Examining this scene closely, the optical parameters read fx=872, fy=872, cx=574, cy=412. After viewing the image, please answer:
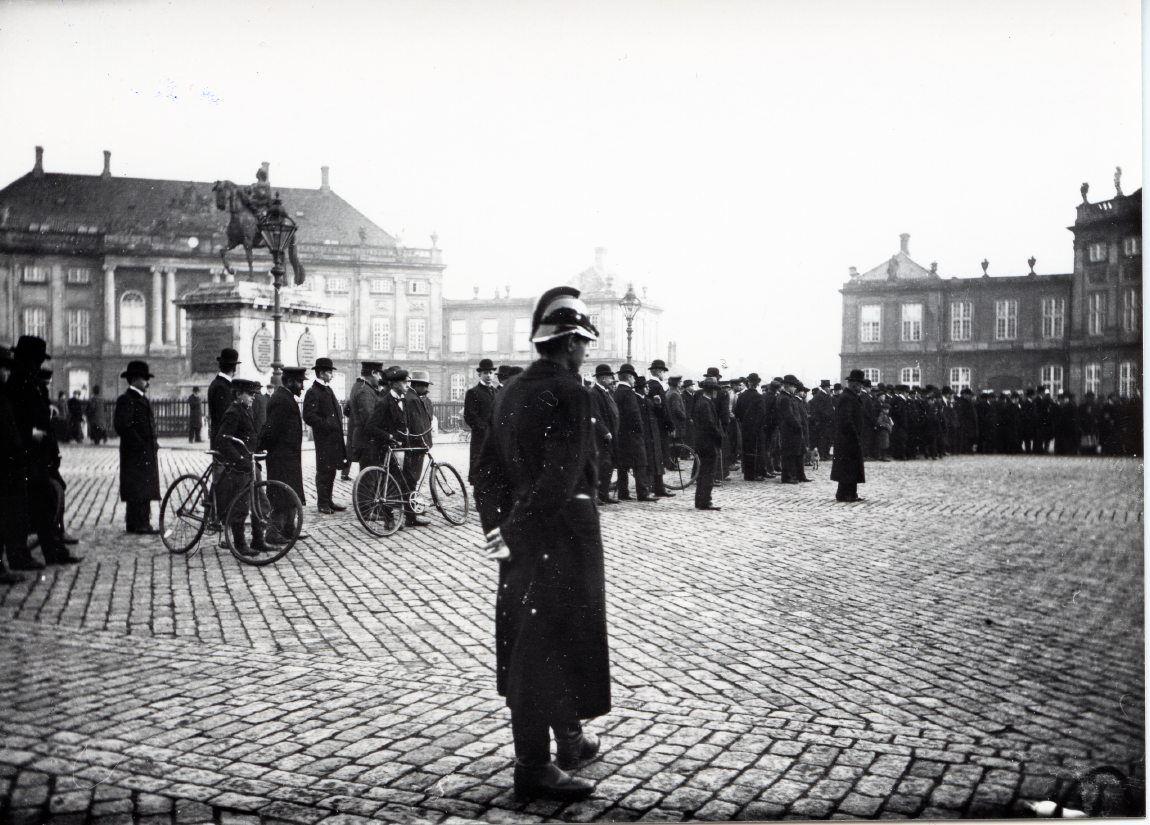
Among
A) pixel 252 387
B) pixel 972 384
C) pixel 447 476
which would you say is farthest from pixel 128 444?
pixel 972 384

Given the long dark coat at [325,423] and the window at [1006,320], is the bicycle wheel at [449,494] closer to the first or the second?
the long dark coat at [325,423]

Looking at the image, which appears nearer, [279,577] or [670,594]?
[670,594]

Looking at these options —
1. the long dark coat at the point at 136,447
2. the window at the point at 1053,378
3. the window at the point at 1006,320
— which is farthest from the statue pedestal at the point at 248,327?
the window at the point at 1053,378

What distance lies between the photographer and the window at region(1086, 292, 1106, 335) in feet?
18.4

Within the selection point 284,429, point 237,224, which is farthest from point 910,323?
point 237,224

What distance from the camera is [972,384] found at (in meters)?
11.0

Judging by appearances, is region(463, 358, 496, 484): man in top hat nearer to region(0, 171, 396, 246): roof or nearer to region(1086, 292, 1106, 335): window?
region(0, 171, 396, 246): roof

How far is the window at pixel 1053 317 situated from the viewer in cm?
670

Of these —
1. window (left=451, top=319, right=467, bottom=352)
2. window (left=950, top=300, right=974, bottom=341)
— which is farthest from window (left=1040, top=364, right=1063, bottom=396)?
window (left=451, top=319, right=467, bottom=352)

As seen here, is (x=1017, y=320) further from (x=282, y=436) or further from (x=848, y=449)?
(x=282, y=436)

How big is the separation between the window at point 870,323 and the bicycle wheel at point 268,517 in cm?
607

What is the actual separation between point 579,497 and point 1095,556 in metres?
4.22

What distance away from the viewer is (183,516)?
870cm

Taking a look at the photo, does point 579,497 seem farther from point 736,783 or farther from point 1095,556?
point 1095,556
